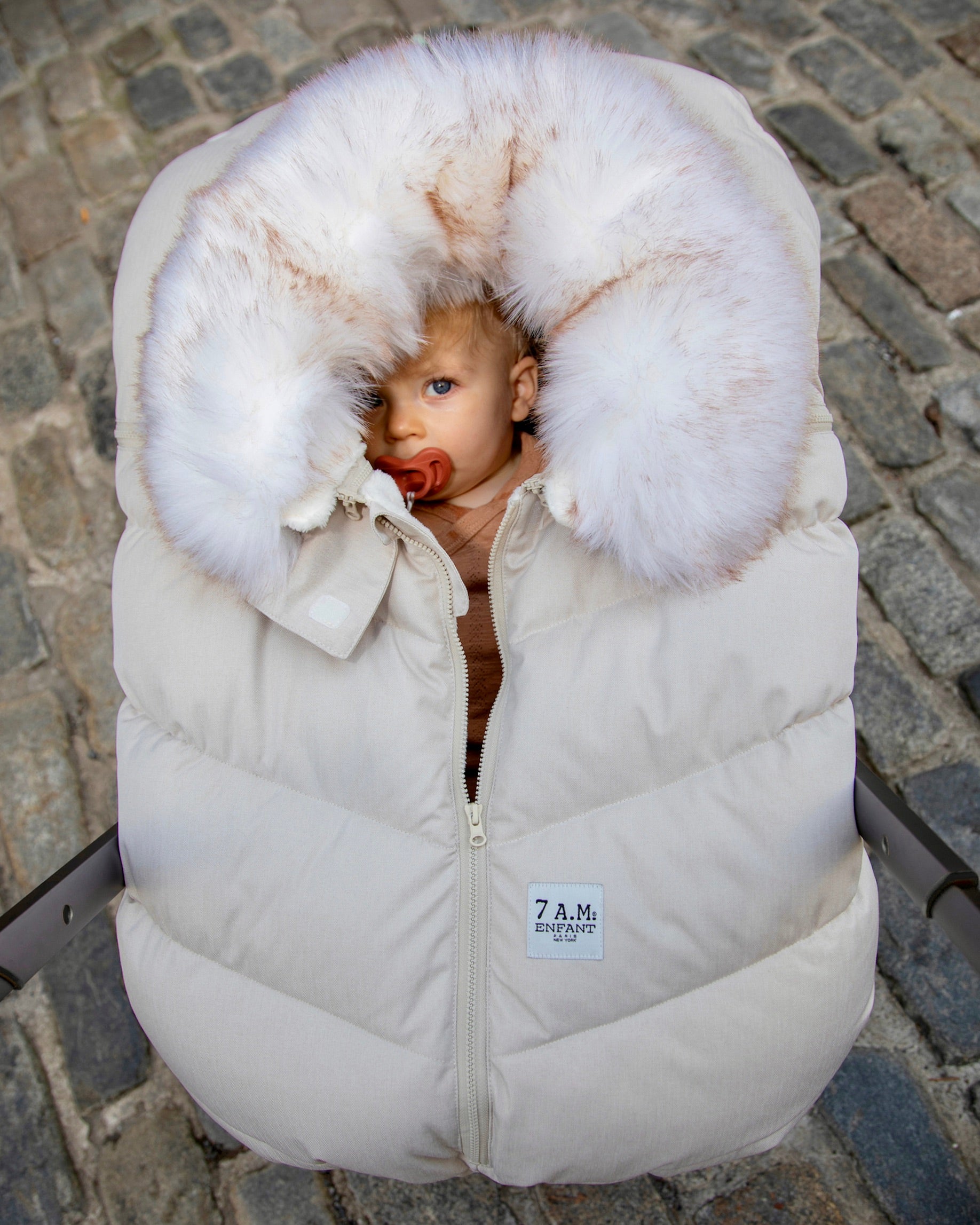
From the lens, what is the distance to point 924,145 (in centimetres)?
203

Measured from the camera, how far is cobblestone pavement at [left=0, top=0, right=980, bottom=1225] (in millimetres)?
1445

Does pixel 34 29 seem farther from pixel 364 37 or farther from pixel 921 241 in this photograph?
pixel 921 241

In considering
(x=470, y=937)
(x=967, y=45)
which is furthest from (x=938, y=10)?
(x=470, y=937)

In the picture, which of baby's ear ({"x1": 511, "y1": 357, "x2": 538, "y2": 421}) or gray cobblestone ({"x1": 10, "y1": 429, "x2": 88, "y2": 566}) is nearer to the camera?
baby's ear ({"x1": 511, "y1": 357, "x2": 538, "y2": 421})

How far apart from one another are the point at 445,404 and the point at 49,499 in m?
1.01

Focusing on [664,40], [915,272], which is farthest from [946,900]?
[664,40]

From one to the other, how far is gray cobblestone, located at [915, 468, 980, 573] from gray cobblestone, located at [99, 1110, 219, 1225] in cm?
158

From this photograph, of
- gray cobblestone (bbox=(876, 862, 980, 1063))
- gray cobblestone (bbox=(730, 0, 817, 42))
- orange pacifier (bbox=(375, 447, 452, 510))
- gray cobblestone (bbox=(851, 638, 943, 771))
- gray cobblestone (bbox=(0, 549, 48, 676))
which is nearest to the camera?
orange pacifier (bbox=(375, 447, 452, 510))

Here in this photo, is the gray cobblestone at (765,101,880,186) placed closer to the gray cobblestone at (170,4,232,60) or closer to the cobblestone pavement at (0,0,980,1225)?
the cobblestone pavement at (0,0,980,1225)

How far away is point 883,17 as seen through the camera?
2172 mm

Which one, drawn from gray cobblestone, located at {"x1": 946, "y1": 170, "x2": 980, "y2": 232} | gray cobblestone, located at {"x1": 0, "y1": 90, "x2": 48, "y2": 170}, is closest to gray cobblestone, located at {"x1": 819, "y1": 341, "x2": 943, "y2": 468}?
gray cobblestone, located at {"x1": 946, "y1": 170, "x2": 980, "y2": 232}

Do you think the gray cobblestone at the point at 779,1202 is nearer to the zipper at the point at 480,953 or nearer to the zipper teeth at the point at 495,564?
the zipper at the point at 480,953

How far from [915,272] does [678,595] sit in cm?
114

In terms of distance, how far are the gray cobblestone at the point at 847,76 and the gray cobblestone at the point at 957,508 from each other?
855 millimetres
